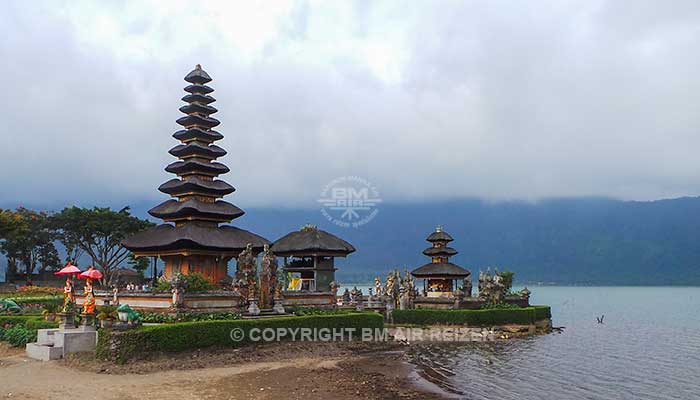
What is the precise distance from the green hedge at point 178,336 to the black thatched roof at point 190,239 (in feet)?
38.4

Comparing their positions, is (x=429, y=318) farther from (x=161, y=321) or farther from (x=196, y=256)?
(x=161, y=321)

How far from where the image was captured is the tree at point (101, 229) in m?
69.9

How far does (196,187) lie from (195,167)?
2.46m

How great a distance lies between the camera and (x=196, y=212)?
47875 millimetres

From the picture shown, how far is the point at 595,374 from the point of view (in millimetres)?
35719

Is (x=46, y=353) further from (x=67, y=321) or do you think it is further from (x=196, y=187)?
(x=196, y=187)

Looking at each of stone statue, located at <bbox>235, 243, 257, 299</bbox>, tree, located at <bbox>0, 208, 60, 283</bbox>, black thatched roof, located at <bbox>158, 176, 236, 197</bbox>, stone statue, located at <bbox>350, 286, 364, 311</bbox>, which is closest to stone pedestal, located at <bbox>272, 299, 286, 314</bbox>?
stone statue, located at <bbox>235, 243, 257, 299</bbox>

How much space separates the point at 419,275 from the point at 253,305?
107 feet

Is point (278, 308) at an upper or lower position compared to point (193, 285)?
lower

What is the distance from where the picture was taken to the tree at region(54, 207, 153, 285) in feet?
229

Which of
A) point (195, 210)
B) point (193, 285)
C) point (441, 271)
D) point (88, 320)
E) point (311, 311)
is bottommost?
point (311, 311)

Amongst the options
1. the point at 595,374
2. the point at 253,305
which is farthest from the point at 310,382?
the point at 595,374

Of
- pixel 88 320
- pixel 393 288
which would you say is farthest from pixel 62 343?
pixel 393 288

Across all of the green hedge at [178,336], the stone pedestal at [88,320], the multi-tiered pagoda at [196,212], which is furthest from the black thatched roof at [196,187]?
the stone pedestal at [88,320]
